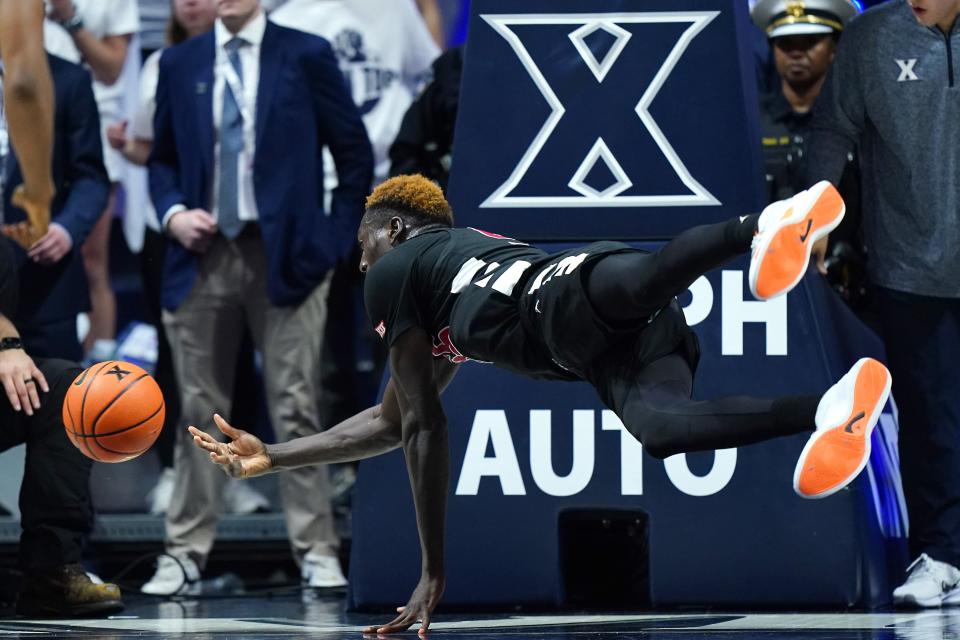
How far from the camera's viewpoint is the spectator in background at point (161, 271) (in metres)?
7.43

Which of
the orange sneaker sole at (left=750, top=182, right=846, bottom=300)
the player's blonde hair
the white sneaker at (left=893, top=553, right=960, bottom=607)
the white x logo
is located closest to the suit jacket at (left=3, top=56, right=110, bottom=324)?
the player's blonde hair

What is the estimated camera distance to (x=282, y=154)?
6766 mm

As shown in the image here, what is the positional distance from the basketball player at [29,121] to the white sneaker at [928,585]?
371 centimetres

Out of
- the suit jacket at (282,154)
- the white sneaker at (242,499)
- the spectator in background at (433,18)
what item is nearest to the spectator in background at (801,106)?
the spectator in background at (433,18)

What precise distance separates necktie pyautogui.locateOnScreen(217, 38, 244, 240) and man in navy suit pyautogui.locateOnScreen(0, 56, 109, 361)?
0.54m

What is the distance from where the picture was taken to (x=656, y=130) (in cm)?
560

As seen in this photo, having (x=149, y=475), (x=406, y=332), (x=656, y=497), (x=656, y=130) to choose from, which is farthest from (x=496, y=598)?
(x=149, y=475)

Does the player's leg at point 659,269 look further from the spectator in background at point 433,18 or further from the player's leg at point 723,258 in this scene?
the spectator in background at point 433,18

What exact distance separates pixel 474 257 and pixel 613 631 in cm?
119

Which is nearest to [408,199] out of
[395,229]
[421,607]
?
[395,229]

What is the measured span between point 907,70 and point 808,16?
2.96 ft

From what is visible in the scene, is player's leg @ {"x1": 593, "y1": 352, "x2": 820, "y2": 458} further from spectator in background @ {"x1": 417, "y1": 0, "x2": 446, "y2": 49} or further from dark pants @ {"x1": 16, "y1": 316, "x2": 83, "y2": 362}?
spectator in background @ {"x1": 417, "y1": 0, "x2": 446, "y2": 49}

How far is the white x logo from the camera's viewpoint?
228 inches

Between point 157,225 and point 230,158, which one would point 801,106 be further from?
point 157,225
